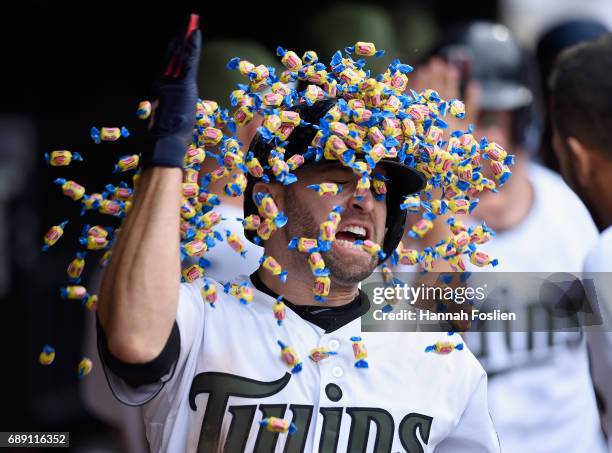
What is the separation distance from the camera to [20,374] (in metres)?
6.42

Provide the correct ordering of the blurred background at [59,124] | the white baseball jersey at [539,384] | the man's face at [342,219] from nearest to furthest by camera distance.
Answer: the man's face at [342,219], the white baseball jersey at [539,384], the blurred background at [59,124]

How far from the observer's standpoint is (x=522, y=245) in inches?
176

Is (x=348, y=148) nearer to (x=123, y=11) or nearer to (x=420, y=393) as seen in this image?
(x=420, y=393)

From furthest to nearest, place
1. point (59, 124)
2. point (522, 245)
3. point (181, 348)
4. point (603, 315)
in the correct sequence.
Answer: point (59, 124), point (522, 245), point (603, 315), point (181, 348)

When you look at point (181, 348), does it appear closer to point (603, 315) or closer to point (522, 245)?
point (603, 315)

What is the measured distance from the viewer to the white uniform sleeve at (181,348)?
2750mm

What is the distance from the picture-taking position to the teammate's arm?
2590mm

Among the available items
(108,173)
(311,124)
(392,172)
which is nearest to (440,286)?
(392,172)

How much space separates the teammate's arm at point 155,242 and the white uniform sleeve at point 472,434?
846 mm

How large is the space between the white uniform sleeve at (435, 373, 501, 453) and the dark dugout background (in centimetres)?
357

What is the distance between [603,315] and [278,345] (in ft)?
4.26

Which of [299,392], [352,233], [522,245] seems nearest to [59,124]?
[522,245]

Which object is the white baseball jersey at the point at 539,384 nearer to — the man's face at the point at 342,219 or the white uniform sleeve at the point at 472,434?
the white uniform sleeve at the point at 472,434

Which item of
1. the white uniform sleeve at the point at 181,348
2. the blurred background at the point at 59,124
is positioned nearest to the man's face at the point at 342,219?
the white uniform sleeve at the point at 181,348
